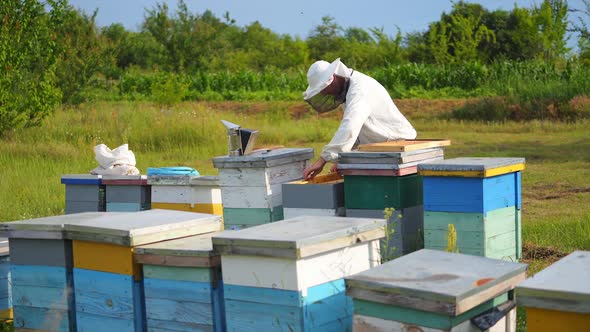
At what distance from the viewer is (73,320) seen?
4.15m

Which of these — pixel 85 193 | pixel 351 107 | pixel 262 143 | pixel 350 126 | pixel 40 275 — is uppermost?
pixel 351 107

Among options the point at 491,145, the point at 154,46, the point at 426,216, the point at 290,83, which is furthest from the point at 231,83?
the point at 426,216

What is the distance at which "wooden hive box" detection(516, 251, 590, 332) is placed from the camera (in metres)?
2.61

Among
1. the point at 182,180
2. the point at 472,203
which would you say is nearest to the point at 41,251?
the point at 182,180

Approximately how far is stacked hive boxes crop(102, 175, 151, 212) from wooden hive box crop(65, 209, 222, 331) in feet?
5.73

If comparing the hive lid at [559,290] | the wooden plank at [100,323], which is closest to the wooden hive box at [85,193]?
the wooden plank at [100,323]

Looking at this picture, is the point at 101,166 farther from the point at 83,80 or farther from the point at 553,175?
the point at 83,80

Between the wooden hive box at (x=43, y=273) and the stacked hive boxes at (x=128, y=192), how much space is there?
1552mm

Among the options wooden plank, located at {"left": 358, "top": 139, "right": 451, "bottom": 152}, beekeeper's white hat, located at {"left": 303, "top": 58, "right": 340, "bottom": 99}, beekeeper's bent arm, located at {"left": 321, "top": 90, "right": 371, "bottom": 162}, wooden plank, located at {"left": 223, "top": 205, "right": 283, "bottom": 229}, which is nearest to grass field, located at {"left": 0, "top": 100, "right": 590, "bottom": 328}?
wooden plank, located at {"left": 358, "top": 139, "right": 451, "bottom": 152}

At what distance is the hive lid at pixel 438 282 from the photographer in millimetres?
2736

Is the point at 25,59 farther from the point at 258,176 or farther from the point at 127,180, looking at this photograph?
the point at 258,176

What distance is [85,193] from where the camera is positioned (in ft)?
20.0

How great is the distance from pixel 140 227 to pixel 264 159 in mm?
1362

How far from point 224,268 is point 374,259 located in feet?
2.30
